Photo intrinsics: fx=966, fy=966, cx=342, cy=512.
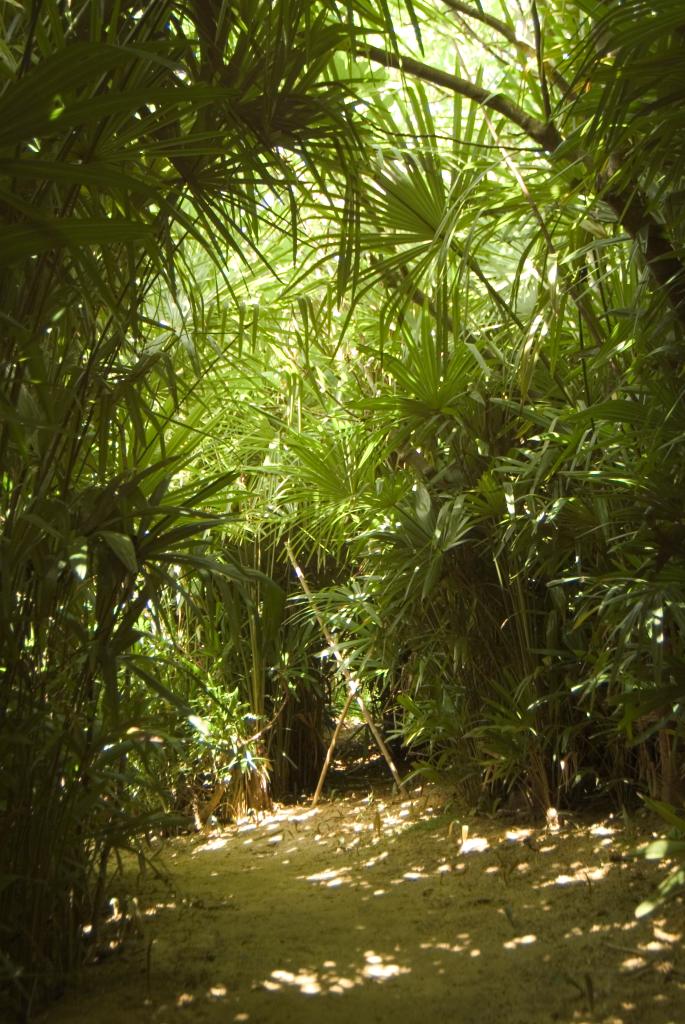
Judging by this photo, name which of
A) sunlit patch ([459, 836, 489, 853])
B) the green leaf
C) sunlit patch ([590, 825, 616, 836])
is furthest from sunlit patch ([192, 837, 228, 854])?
the green leaf

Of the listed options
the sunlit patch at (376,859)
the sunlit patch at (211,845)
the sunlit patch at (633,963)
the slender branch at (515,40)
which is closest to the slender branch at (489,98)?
the slender branch at (515,40)

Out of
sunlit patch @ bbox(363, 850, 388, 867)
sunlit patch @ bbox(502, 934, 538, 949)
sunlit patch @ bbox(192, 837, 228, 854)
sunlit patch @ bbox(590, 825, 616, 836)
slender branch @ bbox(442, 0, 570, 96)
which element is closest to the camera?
sunlit patch @ bbox(502, 934, 538, 949)

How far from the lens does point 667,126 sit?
5.08 ft

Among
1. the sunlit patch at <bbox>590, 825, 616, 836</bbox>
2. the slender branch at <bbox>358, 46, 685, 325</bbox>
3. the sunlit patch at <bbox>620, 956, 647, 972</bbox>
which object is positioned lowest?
the sunlit patch at <bbox>620, 956, 647, 972</bbox>

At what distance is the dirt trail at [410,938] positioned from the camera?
1.64m

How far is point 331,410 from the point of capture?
3.43m

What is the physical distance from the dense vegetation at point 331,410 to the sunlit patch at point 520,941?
488 millimetres

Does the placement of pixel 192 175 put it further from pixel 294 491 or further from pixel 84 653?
pixel 294 491

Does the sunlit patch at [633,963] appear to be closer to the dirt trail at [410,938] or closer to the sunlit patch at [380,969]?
the dirt trail at [410,938]

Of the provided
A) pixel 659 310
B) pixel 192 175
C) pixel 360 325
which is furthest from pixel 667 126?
pixel 360 325

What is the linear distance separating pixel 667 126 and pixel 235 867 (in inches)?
92.1

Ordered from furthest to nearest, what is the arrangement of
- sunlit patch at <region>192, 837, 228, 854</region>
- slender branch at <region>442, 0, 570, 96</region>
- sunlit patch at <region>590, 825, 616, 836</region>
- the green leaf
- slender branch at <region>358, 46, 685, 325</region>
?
sunlit patch at <region>192, 837, 228, 854</region> < sunlit patch at <region>590, 825, 616, 836</region> < slender branch at <region>442, 0, 570, 96</region> < slender branch at <region>358, 46, 685, 325</region> < the green leaf

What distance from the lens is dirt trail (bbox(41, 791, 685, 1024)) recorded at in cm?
164

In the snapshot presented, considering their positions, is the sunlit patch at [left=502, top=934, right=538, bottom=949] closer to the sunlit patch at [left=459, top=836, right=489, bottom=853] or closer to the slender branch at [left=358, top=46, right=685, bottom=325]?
the sunlit patch at [left=459, top=836, right=489, bottom=853]
